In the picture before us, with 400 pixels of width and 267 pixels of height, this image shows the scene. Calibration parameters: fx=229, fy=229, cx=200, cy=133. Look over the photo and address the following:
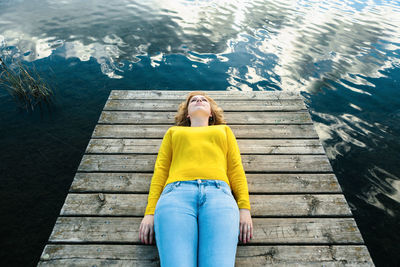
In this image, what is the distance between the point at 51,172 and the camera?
13.3ft

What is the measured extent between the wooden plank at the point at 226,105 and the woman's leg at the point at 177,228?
2.22 metres

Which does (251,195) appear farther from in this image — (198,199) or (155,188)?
(155,188)

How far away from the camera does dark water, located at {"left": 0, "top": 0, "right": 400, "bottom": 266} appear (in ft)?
12.1

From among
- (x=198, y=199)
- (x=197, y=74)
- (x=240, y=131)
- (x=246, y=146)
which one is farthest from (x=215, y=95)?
(x=197, y=74)

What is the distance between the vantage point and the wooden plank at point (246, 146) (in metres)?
3.25

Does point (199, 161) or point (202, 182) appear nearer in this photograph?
point (202, 182)

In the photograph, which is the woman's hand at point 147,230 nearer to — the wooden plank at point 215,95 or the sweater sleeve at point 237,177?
the sweater sleeve at point 237,177

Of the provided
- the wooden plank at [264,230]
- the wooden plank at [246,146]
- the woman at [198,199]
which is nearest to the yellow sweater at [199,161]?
the woman at [198,199]

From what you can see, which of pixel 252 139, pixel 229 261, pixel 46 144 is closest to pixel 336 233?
pixel 229 261

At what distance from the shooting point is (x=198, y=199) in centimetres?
212

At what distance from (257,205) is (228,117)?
1.67 m

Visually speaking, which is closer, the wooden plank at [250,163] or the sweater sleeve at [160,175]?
the sweater sleeve at [160,175]

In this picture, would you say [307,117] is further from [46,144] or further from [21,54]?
[21,54]

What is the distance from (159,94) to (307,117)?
2686 millimetres
